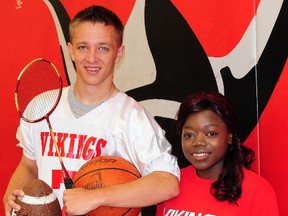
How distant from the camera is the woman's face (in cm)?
179

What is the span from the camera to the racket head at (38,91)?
1.91m

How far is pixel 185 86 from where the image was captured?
2.40 metres

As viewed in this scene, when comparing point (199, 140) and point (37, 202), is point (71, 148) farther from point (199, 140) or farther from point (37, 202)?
point (199, 140)

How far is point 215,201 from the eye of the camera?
174cm

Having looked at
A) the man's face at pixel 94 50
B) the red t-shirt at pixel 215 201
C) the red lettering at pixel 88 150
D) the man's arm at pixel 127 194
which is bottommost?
the red t-shirt at pixel 215 201

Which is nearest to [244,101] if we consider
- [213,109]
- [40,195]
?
[213,109]

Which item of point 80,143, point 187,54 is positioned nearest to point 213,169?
point 80,143

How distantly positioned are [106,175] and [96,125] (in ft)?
0.88

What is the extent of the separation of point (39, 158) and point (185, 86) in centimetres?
81

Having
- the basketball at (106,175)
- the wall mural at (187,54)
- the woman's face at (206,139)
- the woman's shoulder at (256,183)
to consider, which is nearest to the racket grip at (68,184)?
the basketball at (106,175)

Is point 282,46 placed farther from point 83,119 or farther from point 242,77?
point 83,119

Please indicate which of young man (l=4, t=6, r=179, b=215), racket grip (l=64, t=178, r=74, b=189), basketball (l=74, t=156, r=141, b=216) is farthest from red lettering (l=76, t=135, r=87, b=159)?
racket grip (l=64, t=178, r=74, b=189)

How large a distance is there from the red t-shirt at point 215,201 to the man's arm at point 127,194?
11 centimetres

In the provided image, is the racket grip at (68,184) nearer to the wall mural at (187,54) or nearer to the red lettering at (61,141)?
the red lettering at (61,141)
